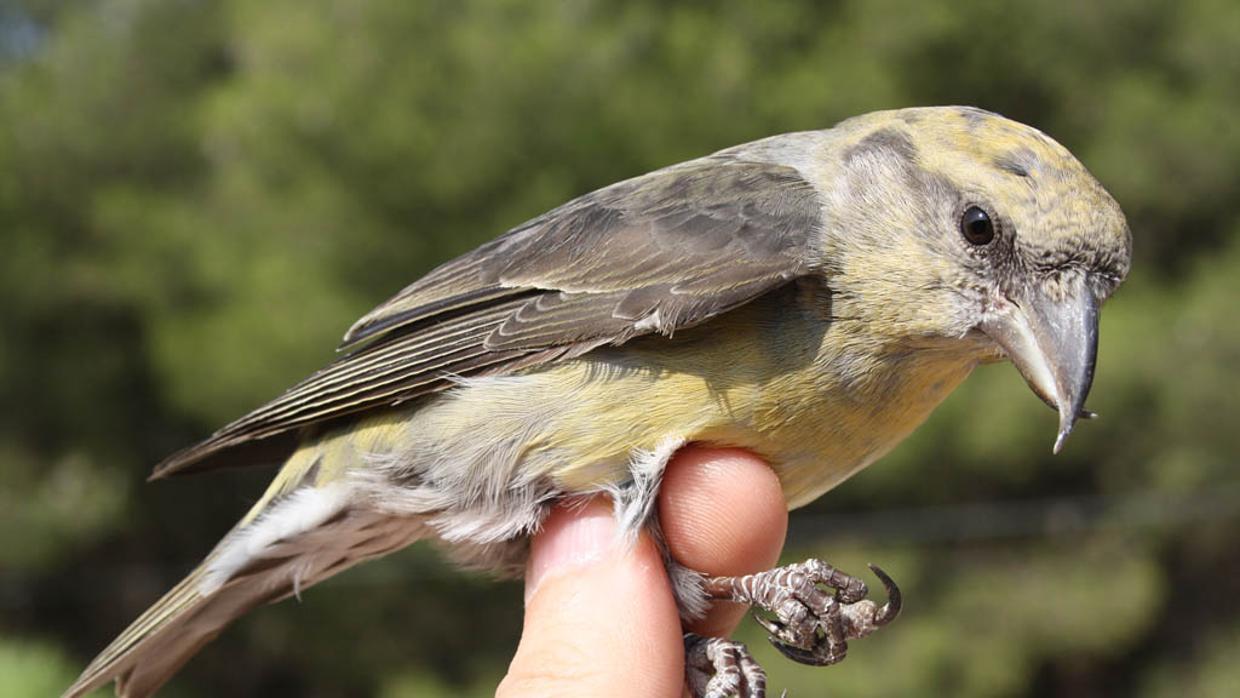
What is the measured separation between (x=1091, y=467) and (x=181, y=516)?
658cm

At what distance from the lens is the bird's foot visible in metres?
2.32

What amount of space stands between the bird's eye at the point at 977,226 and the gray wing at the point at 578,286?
299mm

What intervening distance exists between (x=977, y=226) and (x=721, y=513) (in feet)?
2.43

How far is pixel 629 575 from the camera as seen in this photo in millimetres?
2252

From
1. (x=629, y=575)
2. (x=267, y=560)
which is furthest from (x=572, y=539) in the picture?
(x=267, y=560)

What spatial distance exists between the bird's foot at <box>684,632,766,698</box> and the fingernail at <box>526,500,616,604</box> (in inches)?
12.9

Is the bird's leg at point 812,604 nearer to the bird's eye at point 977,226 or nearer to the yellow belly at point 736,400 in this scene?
the yellow belly at point 736,400

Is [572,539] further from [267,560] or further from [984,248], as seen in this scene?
[984,248]

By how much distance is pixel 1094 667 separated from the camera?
851 cm

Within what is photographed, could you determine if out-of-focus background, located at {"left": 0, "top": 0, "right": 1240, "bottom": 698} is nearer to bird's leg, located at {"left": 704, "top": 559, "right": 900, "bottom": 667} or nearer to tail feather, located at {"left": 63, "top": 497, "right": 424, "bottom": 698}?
tail feather, located at {"left": 63, "top": 497, "right": 424, "bottom": 698}

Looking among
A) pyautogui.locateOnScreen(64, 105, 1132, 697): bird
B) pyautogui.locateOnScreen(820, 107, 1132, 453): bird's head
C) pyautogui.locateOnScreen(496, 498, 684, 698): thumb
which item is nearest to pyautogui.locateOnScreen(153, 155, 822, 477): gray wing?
pyautogui.locateOnScreen(64, 105, 1132, 697): bird

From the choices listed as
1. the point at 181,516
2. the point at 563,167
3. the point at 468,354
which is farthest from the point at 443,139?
the point at 468,354

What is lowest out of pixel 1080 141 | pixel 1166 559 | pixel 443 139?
pixel 1166 559

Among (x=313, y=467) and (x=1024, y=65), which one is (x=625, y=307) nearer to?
(x=313, y=467)
